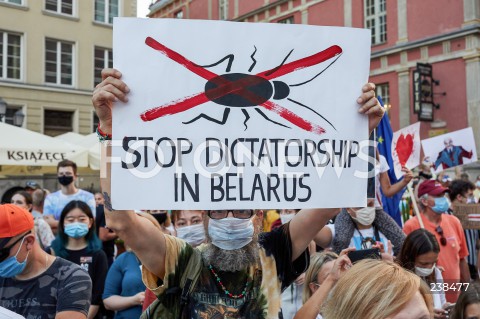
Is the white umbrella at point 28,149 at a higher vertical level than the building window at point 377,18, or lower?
lower

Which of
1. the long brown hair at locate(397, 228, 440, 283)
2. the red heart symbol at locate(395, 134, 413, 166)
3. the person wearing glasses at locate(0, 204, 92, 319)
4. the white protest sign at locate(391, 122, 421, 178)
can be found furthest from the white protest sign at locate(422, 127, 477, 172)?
the person wearing glasses at locate(0, 204, 92, 319)

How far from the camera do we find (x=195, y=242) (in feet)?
12.9

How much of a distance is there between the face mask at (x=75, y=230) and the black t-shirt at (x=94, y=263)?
0.46 feet

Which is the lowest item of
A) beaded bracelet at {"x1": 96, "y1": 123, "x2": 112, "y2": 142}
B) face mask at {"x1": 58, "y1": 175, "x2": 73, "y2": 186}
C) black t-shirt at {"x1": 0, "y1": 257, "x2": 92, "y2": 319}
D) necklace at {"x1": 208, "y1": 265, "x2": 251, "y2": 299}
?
black t-shirt at {"x1": 0, "y1": 257, "x2": 92, "y2": 319}

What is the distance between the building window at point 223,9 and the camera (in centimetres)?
3055

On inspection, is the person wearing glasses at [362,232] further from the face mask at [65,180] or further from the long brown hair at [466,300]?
the face mask at [65,180]

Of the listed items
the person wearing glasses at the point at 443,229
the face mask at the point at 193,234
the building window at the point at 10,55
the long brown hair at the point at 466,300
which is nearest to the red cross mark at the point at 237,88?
the long brown hair at the point at 466,300

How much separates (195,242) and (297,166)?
183 centimetres

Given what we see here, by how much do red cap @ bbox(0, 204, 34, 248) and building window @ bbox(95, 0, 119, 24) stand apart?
25.1m

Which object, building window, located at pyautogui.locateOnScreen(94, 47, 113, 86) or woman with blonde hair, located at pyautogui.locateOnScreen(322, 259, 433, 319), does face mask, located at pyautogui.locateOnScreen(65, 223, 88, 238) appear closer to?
woman with blonde hair, located at pyautogui.locateOnScreen(322, 259, 433, 319)

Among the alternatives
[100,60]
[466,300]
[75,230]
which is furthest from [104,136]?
[100,60]

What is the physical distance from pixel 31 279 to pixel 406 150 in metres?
4.80

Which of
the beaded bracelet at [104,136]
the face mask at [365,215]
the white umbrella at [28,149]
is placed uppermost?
the white umbrella at [28,149]

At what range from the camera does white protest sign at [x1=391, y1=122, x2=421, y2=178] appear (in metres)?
6.21
